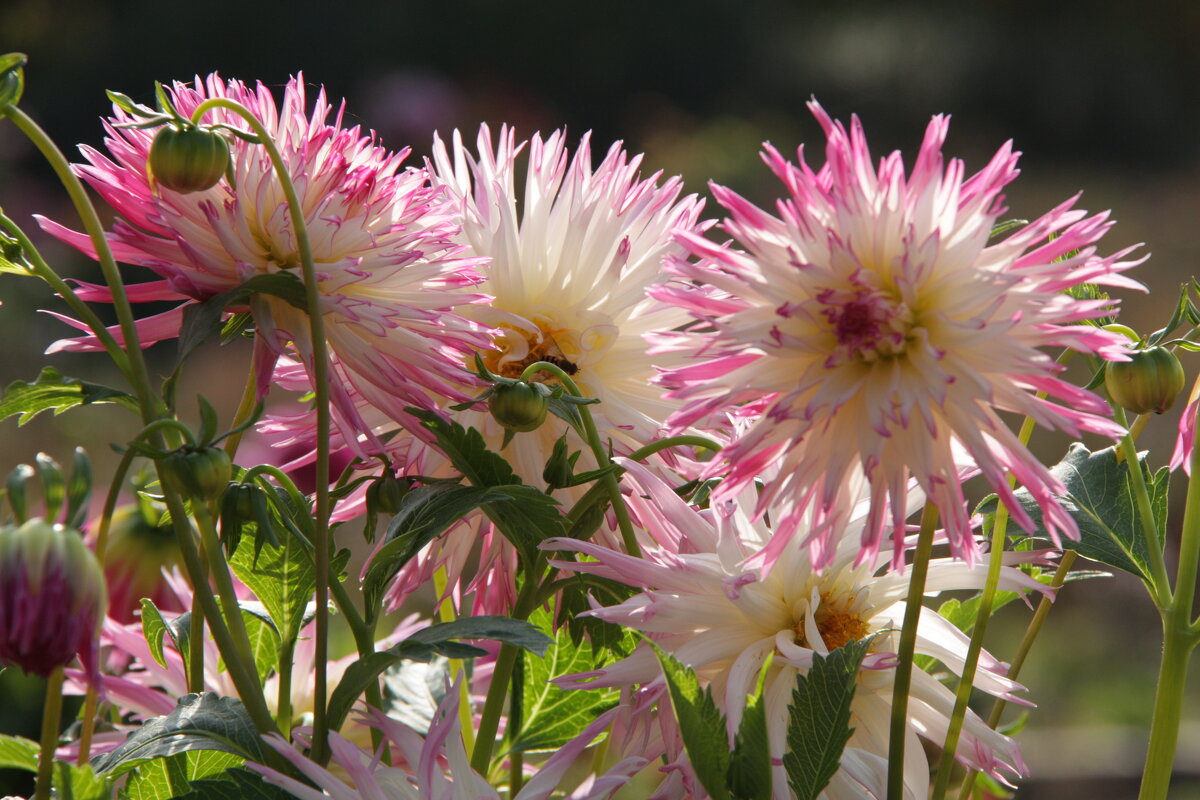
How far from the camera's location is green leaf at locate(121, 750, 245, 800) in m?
0.42

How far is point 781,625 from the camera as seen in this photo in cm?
42

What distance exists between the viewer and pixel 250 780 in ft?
1.13

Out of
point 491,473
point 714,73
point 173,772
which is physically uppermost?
point 714,73

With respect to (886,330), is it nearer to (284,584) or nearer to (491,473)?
(491,473)

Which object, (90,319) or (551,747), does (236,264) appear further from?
(551,747)

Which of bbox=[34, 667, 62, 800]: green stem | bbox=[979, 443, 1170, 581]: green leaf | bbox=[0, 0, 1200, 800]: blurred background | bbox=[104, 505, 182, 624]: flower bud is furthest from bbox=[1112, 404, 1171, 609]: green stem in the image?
bbox=[0, 0, 1200, 800]: blurred background

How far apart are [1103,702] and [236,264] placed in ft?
6.62

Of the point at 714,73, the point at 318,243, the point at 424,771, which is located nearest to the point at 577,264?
the point at 318,243

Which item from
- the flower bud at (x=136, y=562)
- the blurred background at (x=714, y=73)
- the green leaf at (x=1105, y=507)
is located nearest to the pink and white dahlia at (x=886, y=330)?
the green leaf at (x=1105, y=507)

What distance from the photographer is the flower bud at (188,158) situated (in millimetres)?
351

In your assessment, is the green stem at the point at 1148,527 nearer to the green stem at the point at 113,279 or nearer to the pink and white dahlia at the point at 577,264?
the pink and white dahlia at the point at 577,264

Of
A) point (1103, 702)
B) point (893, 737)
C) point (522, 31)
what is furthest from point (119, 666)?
point (522, 31)

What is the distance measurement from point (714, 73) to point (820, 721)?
218 inches

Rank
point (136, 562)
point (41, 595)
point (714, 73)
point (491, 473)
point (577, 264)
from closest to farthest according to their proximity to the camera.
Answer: point (41, 595) → point (491, 473) → point (577, 264) → point (136, 562) → point (714, 73)
